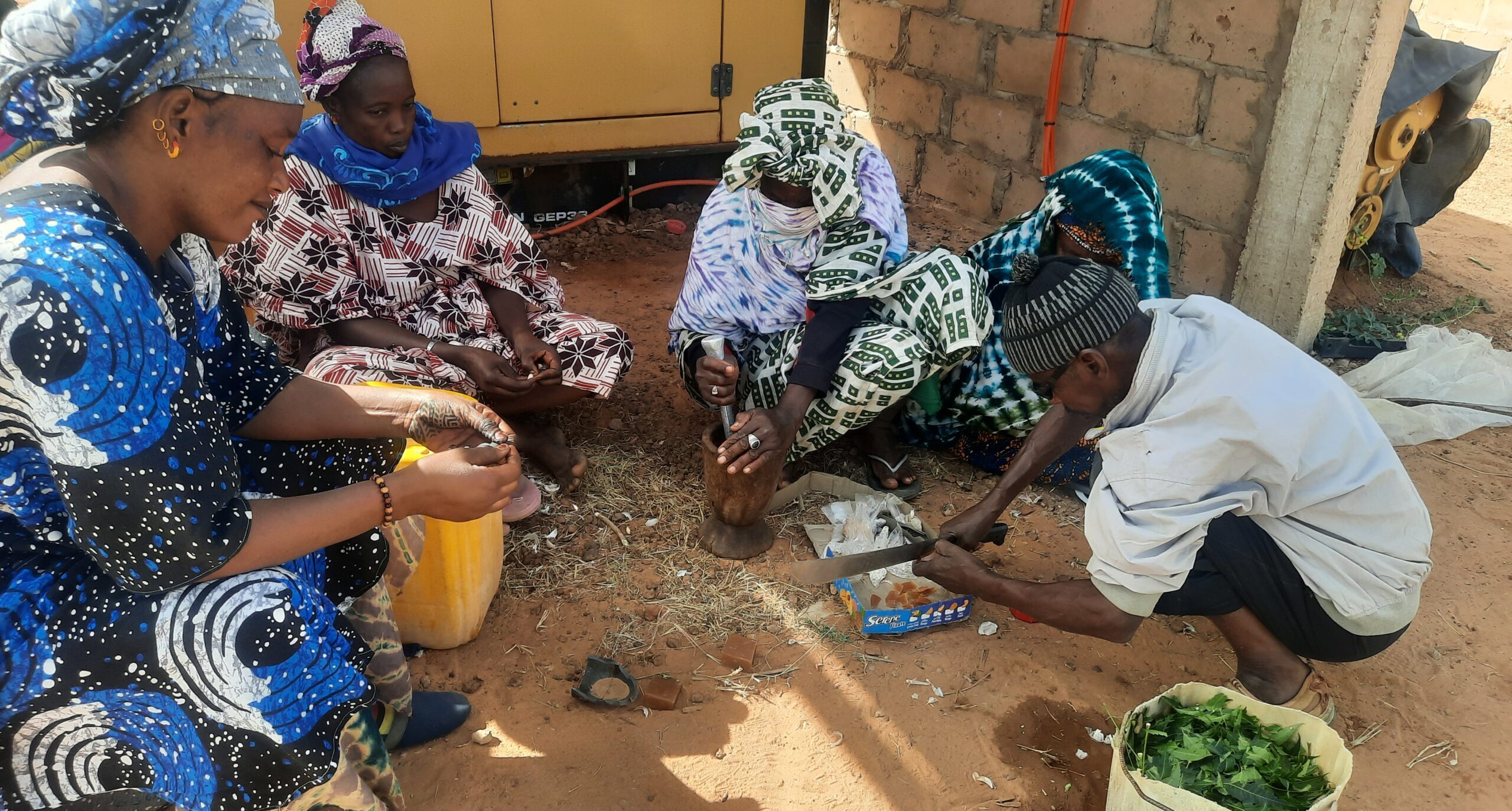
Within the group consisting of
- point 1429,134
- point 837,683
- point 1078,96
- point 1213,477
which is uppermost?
point 1078,96

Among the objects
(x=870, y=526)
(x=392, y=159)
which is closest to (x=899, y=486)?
(x=870, y=526)

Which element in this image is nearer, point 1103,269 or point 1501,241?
point 1103,269

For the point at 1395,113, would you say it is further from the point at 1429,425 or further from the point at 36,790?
the point at 36,790

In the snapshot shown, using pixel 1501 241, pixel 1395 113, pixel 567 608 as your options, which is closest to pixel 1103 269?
pixel 567 608

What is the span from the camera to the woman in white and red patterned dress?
2.86 meters

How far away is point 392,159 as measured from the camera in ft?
9.73

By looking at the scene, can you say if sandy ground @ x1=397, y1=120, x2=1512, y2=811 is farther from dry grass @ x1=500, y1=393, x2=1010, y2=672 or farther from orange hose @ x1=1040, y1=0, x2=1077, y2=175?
orange hose @ x1=1040, y1=0, x2=1077, y2=175

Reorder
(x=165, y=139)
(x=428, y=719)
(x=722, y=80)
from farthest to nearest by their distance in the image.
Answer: (x=722, y=80) < (x=428, y=719) < (x=165, y=139)

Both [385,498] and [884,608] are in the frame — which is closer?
[385,498]

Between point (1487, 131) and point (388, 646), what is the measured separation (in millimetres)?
5532

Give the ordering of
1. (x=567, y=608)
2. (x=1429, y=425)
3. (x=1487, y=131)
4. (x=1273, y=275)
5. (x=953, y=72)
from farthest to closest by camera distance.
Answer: (x=953, y=72)
(x=1487, y=131)
(x=1273, y=275)
(x=1429, y=425)
(x=567, y=608)

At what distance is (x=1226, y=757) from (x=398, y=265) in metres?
2.61

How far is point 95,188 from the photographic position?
56.1 inches

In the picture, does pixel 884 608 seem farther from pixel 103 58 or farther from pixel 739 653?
pixel 103 58
